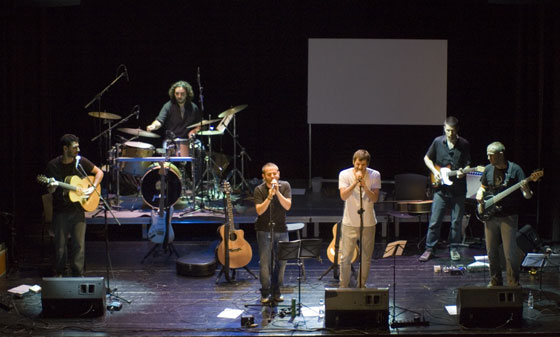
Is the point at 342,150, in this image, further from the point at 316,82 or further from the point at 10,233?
the point at 10,233

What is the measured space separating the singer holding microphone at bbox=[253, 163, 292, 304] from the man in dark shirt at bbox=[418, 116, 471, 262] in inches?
111

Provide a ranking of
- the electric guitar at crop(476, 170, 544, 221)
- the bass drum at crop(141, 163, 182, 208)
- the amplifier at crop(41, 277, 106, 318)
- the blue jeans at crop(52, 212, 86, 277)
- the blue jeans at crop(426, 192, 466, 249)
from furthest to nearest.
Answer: the bass drum at crop(141, 163, 182, 208) → the blue jeans at crop(426, 192, 466, 249) → the blue jeans at crop(52, 212, 86, 277) → the electric guitar at crop(476, 170, 544, 221) → the amplifier at crop(41, 277, 106, 318)

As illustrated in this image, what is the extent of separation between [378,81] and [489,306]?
23.9 feet

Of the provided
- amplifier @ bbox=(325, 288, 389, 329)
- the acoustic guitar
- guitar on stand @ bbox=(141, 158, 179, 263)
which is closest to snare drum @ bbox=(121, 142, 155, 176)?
guitar on stand @ bbox=(141, 158, 179, 263)

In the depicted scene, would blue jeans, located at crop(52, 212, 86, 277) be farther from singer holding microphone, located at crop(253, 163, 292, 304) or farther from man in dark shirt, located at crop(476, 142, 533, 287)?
man in dark shirt, located at crop(476, 142, 533, 287)

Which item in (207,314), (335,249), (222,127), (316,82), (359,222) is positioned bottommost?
(207,314)

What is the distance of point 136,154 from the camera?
11.5 metres

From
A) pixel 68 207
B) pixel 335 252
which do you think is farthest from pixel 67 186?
pixel 335 252

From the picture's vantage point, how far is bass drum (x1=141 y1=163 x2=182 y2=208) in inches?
413

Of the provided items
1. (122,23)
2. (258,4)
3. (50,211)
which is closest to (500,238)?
(50,211)

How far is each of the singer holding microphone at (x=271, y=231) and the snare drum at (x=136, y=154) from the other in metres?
3.70

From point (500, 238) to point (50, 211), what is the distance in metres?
6.33

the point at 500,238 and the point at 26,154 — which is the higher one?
the point at 26,154

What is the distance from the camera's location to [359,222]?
766 cm
